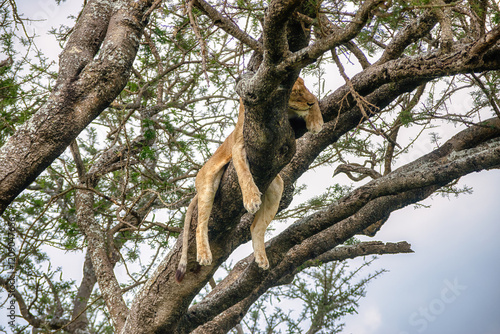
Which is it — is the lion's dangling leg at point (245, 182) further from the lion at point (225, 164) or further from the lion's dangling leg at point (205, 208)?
the lion's dangling leg at point (205, 208)

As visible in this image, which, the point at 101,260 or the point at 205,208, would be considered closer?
the point at 205,208

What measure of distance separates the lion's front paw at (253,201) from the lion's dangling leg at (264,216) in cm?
80

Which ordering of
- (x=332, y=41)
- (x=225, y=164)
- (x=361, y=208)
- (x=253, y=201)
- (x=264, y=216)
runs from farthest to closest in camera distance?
(x=361, y=208)
(x=264, y=216)
(x=225, y=164)
(x=253, y=201)
(x=332, y=41)

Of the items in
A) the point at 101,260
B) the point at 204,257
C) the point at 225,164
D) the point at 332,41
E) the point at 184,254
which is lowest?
the point at 204,257

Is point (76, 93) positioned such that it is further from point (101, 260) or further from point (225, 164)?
point (101, 260)

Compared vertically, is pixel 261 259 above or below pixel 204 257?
below

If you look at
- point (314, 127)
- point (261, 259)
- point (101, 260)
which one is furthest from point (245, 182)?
point (101, 260)

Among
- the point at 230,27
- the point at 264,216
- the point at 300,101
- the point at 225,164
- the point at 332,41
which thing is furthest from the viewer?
the point at 264,216

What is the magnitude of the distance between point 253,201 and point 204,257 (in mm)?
783

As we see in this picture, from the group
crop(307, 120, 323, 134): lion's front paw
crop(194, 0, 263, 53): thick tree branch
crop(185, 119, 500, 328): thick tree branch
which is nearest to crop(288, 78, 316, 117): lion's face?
crop(307, 120, 323, 134): lion's front paw

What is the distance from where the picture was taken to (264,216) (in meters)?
4.14

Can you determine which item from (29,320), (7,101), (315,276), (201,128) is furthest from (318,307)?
(7,101)

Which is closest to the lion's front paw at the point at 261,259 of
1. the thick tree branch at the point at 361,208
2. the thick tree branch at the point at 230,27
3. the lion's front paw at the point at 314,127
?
the thick tree branch at the point at 361,208

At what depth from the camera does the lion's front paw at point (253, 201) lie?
3240 millimetres
